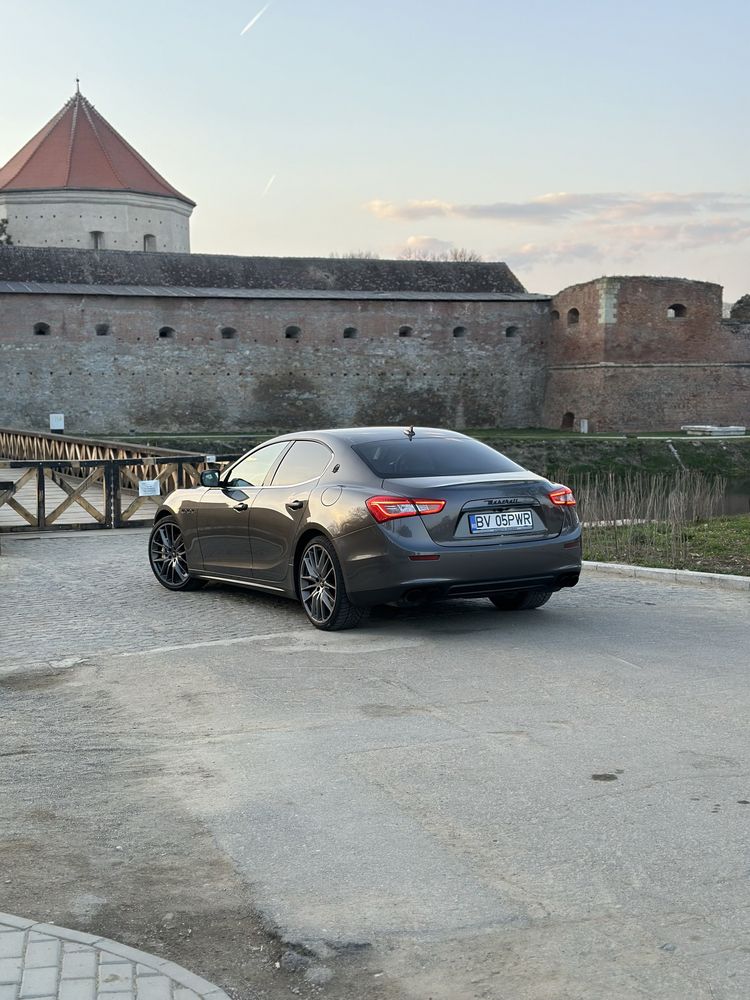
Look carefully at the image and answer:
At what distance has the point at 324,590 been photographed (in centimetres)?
829

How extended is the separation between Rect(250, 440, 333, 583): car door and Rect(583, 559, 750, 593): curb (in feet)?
11.5

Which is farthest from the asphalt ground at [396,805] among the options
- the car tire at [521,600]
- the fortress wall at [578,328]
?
the fortress wall at [578,328]

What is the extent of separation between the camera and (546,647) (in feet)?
24.9

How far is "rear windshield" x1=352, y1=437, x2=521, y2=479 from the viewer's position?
8430 millimetres

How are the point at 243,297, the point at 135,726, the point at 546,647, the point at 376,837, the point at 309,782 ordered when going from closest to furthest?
the point at 376,837, the point at 309,782, the point at 135,726, the point at 546,647, the point at 243,297

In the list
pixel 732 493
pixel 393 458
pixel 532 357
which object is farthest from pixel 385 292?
pixel 393 458

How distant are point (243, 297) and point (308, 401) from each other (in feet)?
17.9

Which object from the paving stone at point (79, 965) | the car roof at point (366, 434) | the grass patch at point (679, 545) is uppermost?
the car roof at point (366, 434)

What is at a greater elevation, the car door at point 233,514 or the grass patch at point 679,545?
the car door at point 233,514

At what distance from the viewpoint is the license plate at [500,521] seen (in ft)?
26.1

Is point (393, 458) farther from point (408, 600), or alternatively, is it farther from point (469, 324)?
point (469, 324)

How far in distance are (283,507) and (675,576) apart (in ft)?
12.5

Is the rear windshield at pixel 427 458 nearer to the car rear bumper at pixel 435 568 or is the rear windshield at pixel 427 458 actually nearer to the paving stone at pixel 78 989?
the car rear bumper at pixel 435 568

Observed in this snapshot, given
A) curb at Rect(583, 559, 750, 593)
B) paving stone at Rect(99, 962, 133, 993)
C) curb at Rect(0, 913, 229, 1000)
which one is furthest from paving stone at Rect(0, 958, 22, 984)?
curb at Rect(583, 559, 750, 593)
